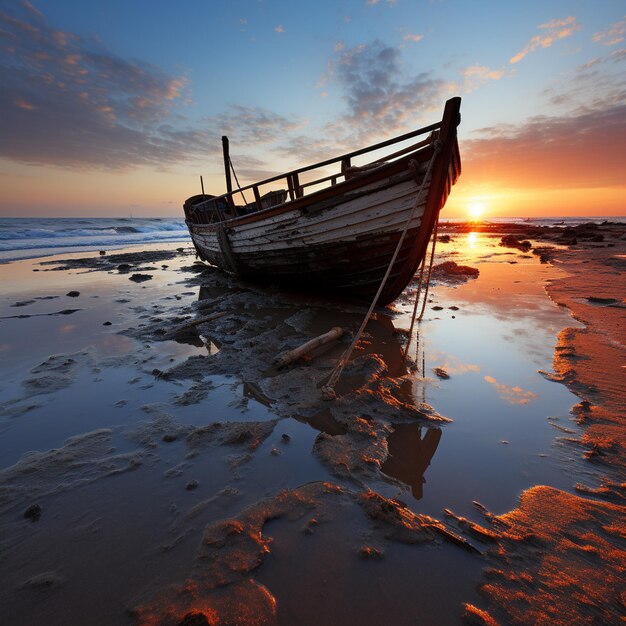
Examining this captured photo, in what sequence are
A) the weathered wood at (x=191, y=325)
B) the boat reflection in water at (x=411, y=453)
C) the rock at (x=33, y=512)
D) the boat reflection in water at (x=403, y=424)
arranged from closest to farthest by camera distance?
the rock at (x=33, y=512) → the boat reflection in water at (x=411, y=453) → the boat reflection in water at (x=403, y=424) → the weathered wood at (x=191, y=325)

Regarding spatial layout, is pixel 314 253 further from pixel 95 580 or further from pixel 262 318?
pixel 95 580

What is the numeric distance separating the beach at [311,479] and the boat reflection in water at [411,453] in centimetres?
2

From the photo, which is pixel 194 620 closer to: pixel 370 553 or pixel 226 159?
pixel 370 553

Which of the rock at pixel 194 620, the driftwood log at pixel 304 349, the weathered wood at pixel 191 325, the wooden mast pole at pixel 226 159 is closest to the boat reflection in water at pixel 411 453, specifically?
the rock at pixel 194 620

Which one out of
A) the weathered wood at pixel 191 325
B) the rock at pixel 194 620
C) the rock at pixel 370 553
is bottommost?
the rock at pixel 370 553

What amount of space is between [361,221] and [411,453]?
15.6ft

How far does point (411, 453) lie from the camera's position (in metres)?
3.17

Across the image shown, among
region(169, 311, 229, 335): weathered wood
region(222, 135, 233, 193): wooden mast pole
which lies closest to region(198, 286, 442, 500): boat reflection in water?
region(169, 311, 229, 335): weathered wood

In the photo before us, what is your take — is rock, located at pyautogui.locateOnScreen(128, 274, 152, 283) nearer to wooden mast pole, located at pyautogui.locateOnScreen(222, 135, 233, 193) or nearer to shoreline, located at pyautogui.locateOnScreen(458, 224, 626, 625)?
wooden mast pole, located at pyautogui.locateOnScreen(222, 135, 233, 193)

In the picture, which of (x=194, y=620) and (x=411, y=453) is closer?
(x=194, y=620)

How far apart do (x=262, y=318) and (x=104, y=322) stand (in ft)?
11.4

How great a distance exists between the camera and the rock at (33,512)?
2.46 meters

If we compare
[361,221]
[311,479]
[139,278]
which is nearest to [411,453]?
[311,479]

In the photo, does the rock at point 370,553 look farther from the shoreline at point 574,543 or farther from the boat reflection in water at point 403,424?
the boat reflection in water at point 403,424
